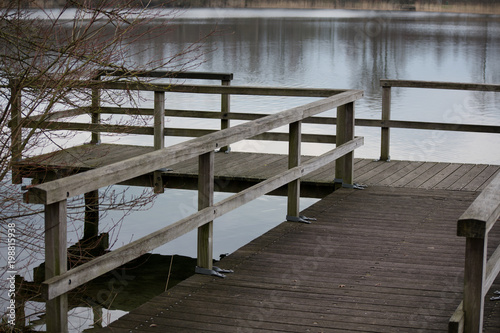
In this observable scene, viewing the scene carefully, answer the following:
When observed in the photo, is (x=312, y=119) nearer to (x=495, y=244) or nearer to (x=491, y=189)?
(x=495, y=244)

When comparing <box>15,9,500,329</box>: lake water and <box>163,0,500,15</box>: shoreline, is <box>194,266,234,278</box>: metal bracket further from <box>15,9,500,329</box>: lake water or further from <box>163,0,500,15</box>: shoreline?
<box>163,0,500,15</box>: shoreline

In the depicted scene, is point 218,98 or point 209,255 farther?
point 218,98

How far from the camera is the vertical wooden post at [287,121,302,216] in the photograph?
687 centimetres

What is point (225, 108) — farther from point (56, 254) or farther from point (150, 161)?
point (56, 254)

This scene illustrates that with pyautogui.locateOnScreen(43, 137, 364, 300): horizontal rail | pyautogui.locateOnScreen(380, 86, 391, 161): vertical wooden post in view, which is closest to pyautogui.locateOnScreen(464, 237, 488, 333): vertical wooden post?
pyautogui.locateOnScreen(43, 137, 364, 300): horizontal rail

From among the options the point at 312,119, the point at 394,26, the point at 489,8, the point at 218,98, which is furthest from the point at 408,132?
the point at 489,8

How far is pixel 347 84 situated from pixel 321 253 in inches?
1031

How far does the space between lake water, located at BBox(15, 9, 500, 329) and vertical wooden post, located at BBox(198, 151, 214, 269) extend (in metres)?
2.10

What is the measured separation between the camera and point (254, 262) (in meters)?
5.93

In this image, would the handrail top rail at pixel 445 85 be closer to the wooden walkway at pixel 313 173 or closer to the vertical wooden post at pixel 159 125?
the wooden walkway at pixel 313 173

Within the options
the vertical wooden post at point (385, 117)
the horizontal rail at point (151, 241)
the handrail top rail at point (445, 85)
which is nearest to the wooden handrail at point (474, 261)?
the horizontal rail at point (151, 241)

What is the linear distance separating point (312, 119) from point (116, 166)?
6.22m

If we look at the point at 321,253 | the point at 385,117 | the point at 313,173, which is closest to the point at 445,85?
the point at 385,117

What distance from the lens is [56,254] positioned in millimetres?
3955
